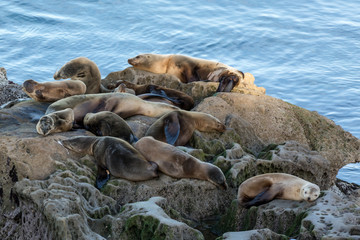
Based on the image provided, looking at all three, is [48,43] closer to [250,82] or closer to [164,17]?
[164,17]

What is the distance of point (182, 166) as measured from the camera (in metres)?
6.14

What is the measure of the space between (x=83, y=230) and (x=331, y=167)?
3594mm

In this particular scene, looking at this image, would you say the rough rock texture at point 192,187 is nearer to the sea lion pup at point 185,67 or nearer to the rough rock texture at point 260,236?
the rough rock texture at point 260,236

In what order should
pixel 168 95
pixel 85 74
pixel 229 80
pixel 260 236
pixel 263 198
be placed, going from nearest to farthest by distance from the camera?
pixel 260 236 → pixel 263 198 → pixel 168 95 → pixel 85 74 → pixel 229 80

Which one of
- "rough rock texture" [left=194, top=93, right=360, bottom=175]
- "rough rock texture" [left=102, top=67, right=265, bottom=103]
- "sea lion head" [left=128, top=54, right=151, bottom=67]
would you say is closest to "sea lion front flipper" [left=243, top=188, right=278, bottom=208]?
"rough rock texture" [left=194, top=93, right=360, bottom=175]

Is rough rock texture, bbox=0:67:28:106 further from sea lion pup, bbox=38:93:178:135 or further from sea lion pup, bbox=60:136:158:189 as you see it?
sea lion pup, bbox=60:136:158:189

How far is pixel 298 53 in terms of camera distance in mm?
15133

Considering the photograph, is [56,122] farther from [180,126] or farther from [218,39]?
[218,39]

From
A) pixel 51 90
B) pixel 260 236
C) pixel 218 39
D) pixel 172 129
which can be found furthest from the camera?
pixel 218 39

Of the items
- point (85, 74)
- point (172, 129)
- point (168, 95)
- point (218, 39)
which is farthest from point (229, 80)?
point (218, 39)

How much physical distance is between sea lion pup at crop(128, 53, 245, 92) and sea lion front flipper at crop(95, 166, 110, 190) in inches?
148

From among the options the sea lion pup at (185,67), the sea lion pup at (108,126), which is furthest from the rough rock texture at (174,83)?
the sea lion pup at (108,126)

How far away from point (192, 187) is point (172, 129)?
1.05m

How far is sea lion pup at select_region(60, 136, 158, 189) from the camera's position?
599cm
